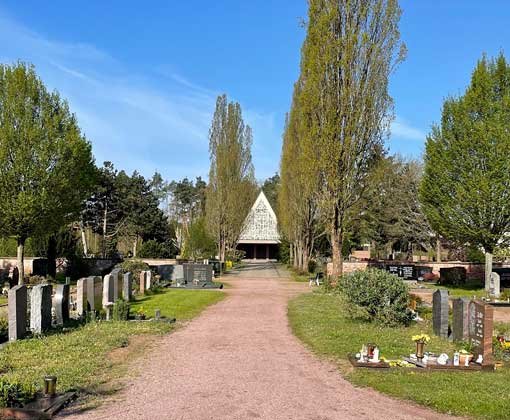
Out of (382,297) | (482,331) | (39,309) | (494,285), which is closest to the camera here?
(482,331)

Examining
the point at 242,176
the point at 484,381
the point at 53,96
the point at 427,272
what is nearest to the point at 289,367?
the point at 484,381

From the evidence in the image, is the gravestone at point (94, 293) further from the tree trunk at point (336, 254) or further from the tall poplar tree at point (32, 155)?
the tree trunk at point (336, 254)

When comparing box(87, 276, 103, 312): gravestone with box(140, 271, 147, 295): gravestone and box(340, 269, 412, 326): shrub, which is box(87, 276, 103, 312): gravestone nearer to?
box(340, 269, 412, 326): shrub

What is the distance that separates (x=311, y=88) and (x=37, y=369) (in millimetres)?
20014

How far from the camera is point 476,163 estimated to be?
27281 millimetres

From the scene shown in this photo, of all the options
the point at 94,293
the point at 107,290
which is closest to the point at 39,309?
the point at 94,293

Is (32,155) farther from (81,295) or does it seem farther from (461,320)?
(461,320)

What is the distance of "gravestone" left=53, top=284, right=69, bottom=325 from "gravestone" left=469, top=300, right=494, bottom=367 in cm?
958

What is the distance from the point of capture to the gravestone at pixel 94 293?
15.9 meters

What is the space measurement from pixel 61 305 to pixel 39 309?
6.03 feet

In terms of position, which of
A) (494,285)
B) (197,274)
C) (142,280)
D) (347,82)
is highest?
(347,82)

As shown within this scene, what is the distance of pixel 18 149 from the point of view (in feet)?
84.1

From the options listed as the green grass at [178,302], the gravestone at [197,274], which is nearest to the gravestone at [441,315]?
the green grass at [178,302]

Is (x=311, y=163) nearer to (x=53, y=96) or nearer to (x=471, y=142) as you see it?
(x=471, y=142)
